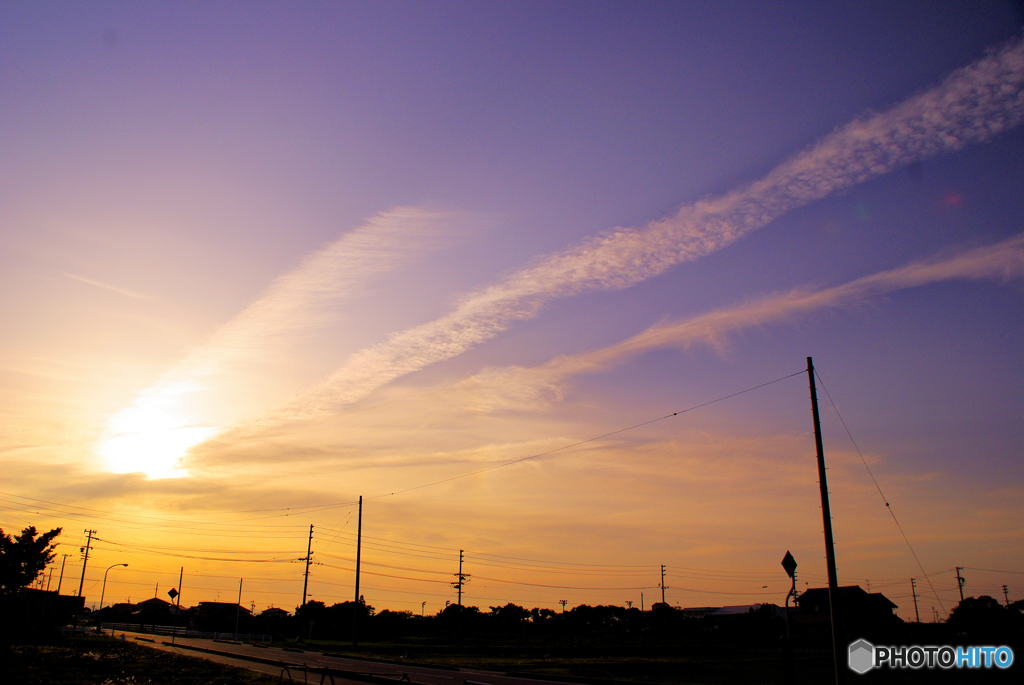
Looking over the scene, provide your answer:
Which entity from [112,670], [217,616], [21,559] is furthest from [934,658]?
[217,616]

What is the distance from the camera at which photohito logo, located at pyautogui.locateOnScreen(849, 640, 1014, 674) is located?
36.4 metres

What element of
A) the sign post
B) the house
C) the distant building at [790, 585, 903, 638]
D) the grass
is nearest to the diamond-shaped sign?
the sign post

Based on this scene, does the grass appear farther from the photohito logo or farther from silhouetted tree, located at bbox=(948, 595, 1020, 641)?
silhouetted tree, located at bbox=(948, 595, 1020, 641)

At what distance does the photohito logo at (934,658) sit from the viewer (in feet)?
119

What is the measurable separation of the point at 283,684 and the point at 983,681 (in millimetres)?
36842

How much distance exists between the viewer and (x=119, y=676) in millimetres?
30219

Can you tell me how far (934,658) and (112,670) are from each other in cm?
5250

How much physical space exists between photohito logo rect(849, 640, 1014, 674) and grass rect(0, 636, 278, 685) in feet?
106

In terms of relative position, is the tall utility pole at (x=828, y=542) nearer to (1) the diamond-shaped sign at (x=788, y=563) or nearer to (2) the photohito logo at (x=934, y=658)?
(1) the diamond-shaped sign at (x=788, y=563)

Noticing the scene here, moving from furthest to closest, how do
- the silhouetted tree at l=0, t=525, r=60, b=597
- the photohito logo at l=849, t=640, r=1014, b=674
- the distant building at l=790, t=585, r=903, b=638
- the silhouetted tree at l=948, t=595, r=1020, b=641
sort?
the distant building at l=790, t=585, r=903, b=638 < the silhouetted tree at l=948, t=595, r=1020, b=641 < the silhouetted tree at l=0, t=525, r=60, b=597 < the photohito logo at l=849, t=640, r=1014, b=674

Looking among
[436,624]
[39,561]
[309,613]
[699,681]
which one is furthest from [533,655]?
[309,613]

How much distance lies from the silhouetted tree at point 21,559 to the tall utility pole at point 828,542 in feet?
199

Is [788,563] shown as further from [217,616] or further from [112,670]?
[217,616]

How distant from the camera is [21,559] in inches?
2112
